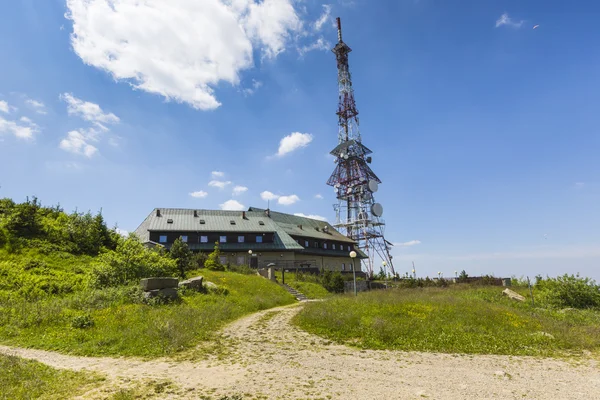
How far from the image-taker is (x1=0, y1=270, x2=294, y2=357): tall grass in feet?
32.8

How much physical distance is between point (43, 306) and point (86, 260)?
797 centimetres

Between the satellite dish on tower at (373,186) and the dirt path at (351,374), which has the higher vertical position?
the satellite dish on tower at (373,186)

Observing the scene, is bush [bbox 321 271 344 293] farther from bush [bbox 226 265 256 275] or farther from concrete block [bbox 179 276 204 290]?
concrete block [bbox 179 276 204 290]

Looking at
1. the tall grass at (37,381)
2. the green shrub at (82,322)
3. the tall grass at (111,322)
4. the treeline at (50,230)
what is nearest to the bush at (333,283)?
the tall grass at (111,322)

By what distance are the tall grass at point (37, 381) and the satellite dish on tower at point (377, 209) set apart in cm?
5140

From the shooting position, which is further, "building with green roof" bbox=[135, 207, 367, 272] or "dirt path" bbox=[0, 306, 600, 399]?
"building with green roof" bbox=[135, 207, 367, 272]

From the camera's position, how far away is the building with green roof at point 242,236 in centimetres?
3900

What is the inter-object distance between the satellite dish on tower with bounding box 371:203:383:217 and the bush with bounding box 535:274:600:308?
35.4 m

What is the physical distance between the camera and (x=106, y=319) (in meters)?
12.3

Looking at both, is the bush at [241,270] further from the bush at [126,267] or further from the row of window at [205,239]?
the row of window at [205,239]

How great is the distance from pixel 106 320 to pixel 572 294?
84.2ft

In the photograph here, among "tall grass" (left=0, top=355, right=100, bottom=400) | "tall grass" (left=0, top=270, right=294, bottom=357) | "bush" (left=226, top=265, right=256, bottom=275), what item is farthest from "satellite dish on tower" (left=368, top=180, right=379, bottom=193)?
"tall grass" (left=0, top=355, right=100, bottom=400)

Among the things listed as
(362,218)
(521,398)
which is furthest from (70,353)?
(362,218)

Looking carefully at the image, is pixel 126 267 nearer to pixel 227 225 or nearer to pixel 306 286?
pixel 306 286
